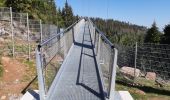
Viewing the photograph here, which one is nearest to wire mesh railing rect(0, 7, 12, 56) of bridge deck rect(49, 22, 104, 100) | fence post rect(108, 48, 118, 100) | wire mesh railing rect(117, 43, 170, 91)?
wire mesh railing rect(117, 43, 170, 91)

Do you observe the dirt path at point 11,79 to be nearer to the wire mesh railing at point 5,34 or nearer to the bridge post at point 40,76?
the wire mesh railing at point 5,34

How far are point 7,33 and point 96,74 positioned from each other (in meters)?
14.1

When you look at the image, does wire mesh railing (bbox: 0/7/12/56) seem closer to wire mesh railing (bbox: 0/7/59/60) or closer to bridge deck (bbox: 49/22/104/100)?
wire mesh railing (bbox: 0/7/59/60)

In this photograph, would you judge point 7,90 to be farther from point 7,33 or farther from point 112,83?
point 7,33

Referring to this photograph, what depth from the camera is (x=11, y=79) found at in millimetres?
13000

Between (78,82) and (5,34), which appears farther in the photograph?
(5,34)

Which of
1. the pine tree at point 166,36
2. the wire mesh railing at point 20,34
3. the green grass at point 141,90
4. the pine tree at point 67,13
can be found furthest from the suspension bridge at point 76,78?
the pine tree at point 67,13

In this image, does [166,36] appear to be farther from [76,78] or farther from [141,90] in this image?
[76,78]

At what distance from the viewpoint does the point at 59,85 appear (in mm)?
7875

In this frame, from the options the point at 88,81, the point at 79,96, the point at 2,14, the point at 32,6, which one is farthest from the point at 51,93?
the point at 32,6

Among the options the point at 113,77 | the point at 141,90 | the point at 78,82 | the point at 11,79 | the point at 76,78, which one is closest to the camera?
the point at 113,77

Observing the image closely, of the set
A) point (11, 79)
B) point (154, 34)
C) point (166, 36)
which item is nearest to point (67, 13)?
point (154, 34)

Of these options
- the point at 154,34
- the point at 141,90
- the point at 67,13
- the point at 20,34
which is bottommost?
the point at 141,90

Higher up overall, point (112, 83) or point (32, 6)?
point (32, 6)
